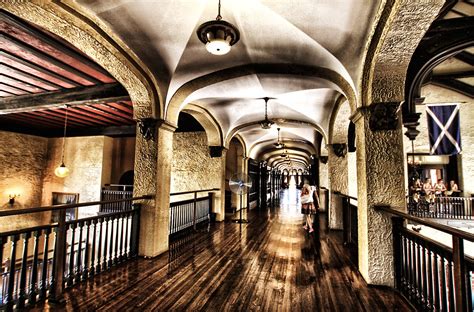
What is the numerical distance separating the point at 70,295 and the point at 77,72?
376cm

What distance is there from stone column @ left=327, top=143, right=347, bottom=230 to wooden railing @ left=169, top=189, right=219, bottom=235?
3.80m

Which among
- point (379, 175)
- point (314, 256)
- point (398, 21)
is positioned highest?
point (398, 21)

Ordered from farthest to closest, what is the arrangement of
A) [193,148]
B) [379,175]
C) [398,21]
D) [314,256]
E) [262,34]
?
[193,148]
[314,256]
[262,34]
[379,175]
[398,21]

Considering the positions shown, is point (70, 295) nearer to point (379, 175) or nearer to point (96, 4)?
point (96, 4)

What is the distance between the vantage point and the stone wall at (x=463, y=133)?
33.4 ft

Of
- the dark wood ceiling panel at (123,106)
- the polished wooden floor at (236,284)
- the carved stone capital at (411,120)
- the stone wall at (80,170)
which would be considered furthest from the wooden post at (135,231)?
the stone wall at (80,170)

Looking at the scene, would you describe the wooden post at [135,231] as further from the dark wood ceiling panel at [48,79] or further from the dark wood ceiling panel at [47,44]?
the dark wood ceiling panel at [47,44]

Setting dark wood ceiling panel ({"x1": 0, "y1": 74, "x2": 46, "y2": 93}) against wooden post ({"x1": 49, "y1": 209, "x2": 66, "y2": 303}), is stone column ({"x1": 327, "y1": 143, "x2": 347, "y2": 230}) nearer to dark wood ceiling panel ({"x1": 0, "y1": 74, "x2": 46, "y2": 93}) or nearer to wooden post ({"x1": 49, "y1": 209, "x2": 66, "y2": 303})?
wooden post ({"x1": 49, "y1": 209, "x2": 66, "y2": 303})

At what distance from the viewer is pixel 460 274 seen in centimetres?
192

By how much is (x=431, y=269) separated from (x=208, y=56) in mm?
4256

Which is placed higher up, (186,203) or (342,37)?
(342,37)

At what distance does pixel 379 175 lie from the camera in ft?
11.1

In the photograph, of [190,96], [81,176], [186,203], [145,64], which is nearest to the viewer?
[145,64]

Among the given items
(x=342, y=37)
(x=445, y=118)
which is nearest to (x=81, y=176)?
(x=342, y=37)
